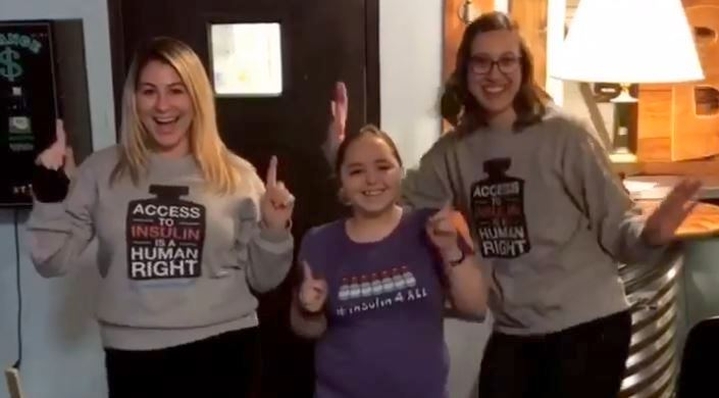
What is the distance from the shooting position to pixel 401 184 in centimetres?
209

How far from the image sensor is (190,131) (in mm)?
1997

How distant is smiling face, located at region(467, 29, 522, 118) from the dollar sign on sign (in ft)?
4.19

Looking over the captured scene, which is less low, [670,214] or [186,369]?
[670,214]

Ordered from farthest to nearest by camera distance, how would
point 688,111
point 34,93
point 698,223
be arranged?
point 688,111 → point 34,93 → point 698,223

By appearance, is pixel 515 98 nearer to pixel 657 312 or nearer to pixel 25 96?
pixel 657 312

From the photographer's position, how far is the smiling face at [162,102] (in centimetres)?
195

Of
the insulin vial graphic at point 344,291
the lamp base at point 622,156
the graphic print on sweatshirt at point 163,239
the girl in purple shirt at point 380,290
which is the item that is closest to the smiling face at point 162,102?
the graphic print on sweatshirt at point 163,239

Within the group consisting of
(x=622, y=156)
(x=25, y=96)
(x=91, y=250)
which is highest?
(x=25, y=96)

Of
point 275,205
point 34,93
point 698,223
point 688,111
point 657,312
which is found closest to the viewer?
point 275,205

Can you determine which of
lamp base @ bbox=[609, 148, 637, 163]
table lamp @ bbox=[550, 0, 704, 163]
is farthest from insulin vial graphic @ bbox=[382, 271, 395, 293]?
lamp base @ bbox=[609, 148, 637, 163]

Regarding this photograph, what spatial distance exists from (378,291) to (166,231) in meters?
0.42

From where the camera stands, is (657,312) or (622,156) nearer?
(657,312)

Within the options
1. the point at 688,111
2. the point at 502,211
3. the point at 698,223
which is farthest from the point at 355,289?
the point at 688,111

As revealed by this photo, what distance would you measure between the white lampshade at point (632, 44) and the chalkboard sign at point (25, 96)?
1340 millimetres
